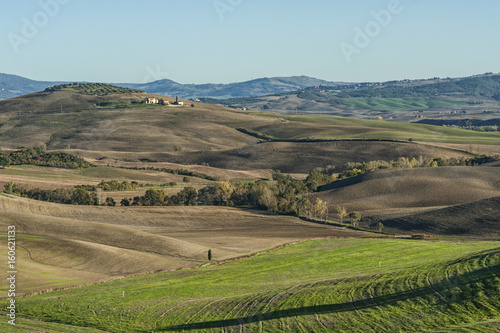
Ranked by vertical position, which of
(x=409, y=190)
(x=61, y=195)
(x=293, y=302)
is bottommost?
(x=61, y=195)

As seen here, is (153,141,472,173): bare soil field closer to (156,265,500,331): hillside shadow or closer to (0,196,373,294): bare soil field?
(0,196,373,294): bare soil field

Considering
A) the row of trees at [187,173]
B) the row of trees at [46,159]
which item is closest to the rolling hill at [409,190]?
the row of trees at [187,173]

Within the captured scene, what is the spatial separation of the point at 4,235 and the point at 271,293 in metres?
36.6

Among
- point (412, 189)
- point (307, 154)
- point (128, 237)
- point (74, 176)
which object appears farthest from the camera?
point (307, 154)

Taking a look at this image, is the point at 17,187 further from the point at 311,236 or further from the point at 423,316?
the point at 423,316

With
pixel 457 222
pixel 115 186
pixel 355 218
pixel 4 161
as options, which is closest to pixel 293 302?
pixel 457 222

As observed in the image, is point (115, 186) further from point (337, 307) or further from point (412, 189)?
point (337, 307)

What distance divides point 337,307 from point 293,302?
2.81 metres

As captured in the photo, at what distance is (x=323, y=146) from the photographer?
181875mm

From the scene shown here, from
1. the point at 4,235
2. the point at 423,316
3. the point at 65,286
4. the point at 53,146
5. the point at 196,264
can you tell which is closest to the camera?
the point at 423,316

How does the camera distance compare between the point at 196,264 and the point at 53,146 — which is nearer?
the point at 196,264

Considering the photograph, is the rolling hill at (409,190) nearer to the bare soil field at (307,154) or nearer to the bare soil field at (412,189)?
the bare soil field at (412,189)

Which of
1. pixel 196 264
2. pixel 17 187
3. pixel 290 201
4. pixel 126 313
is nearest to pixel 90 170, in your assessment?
pixel 17 187

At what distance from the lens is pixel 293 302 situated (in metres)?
35.9
